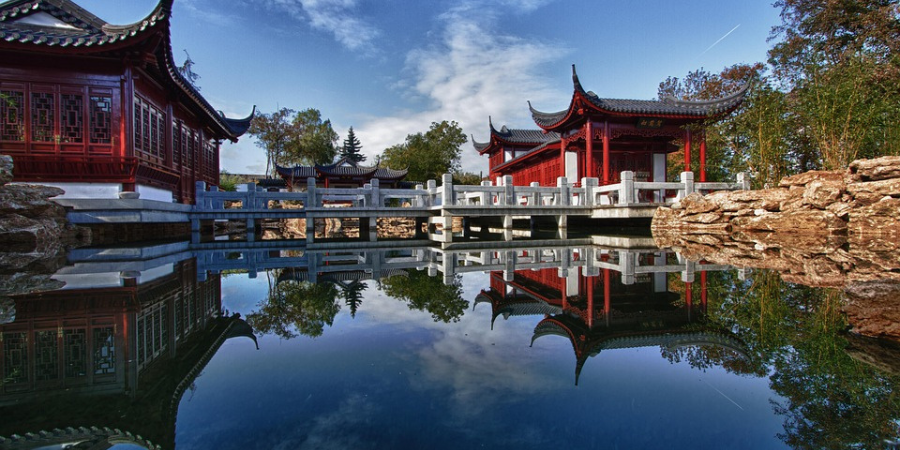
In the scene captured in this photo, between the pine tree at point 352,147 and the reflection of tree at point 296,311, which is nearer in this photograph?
the reflection of tree at point 296,311

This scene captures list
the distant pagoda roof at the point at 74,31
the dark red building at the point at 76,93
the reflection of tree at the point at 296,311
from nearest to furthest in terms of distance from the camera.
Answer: the reflection of tree at the point at 296,311, the distant pagoda roof at the point at 74,31, the dark red building at the point at 76,93

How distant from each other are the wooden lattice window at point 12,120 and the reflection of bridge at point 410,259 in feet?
11.4

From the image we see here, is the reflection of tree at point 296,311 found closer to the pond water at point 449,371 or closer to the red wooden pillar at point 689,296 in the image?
the pond water at point 449,371

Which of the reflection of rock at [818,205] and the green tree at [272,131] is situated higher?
the green tree at [272,131]

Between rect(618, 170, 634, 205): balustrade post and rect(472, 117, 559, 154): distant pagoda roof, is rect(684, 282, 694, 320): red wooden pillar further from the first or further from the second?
rect(472, 117, 559, 154): distant pagoda roof

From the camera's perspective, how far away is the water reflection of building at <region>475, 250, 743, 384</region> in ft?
8.93

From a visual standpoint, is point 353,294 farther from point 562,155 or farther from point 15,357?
point 562,155

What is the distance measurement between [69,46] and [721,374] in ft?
39.3

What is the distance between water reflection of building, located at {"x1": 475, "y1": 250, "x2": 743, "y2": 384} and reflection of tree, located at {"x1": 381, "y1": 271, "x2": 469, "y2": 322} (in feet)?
0.97

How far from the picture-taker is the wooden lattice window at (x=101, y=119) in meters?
9.40

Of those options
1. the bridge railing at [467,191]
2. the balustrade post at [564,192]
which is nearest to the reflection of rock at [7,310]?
the bridge railing at [467,191]

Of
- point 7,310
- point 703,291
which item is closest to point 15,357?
point 7,310

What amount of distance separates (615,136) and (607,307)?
498 inches

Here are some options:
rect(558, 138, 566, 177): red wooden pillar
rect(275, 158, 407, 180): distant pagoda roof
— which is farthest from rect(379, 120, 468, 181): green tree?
rect(558, 138, 566, 177): red wooden pillar
